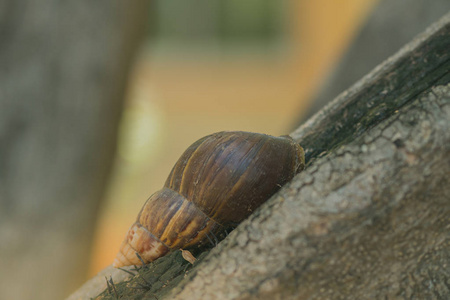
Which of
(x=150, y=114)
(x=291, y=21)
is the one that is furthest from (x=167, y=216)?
(x=291, y=21)

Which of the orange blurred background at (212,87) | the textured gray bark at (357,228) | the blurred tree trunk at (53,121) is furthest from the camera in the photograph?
the orange blurred background at (212,87)

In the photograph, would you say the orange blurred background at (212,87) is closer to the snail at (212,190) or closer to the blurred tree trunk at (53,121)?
the blurred tree trunk at (53,121)

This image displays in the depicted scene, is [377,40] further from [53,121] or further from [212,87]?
[212,87]

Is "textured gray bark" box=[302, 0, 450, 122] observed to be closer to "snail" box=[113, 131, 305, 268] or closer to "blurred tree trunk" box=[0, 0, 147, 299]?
"blurred tree trunk" box=[0, 0, 147, 299]

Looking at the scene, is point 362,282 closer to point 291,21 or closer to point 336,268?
point 336,268

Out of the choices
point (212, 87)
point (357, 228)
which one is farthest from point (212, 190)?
point (212, 87)

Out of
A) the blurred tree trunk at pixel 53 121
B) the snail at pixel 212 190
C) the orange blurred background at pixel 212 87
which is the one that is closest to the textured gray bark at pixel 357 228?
the snail at pixel 212 190
